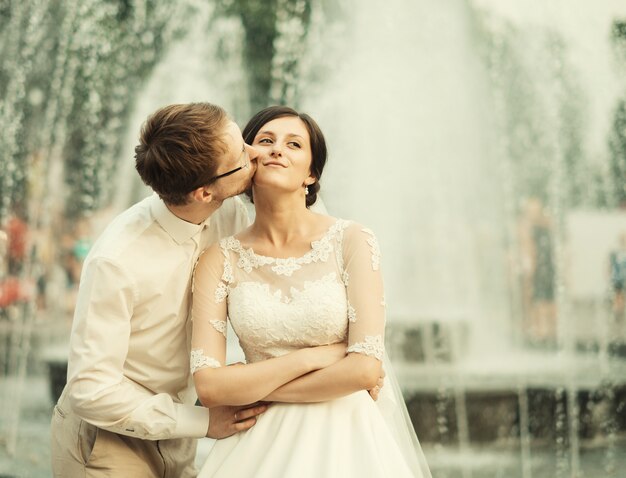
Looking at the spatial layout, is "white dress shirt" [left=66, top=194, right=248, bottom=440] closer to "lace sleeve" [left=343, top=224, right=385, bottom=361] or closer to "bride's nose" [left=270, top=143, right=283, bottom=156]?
"bride's nose" [left=270, top=143, right=283, bottom=156]

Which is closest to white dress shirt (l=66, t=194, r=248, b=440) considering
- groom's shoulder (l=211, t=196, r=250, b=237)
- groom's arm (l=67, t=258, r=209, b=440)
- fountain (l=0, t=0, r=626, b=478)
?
groom's arm (l=67, t=258, r=209, b=440)

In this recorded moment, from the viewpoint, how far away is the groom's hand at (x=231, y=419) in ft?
10.2

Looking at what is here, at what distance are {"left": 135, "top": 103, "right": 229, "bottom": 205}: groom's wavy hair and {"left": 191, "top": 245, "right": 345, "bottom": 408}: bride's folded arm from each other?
0.37 m

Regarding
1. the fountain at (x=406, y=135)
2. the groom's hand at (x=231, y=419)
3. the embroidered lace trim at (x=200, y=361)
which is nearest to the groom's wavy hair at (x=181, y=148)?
the embroidered lace trim at (x=200, y=361)

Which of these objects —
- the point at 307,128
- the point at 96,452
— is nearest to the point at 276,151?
the point at 307,128

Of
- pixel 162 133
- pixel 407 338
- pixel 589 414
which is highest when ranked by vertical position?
pixel 162 133

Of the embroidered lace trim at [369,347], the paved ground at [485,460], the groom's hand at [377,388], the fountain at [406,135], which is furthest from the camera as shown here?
the fountain at [406,135]

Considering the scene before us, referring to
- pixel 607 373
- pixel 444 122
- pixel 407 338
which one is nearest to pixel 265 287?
pixel 407 338

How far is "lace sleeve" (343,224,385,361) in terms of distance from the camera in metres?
Answer: 3.07

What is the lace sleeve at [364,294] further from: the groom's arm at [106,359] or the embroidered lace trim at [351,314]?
the groom's arm at [106,359]

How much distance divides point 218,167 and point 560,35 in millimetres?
16869

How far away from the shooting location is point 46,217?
1783cm

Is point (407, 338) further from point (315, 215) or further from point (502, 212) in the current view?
point (502, 212)

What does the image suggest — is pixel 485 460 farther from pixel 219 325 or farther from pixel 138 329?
pixel 138 329
